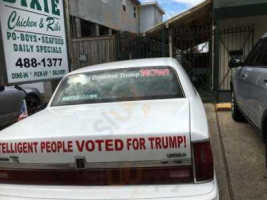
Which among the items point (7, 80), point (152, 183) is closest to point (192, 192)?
point (152, 183)

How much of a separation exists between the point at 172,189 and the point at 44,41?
3.84 m

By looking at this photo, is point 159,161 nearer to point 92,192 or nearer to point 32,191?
point 92,192

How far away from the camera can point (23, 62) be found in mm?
4684

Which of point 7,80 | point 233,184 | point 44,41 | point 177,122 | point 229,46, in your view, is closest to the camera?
point 177,122

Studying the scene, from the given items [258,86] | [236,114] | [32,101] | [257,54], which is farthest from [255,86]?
[32,101]

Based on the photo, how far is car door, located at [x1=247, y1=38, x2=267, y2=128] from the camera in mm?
3844

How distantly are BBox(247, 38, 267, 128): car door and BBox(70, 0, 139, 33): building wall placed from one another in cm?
1171

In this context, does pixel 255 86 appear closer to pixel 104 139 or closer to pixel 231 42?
pixel 104 139

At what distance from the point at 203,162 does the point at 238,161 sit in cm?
248

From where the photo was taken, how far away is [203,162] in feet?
7.26

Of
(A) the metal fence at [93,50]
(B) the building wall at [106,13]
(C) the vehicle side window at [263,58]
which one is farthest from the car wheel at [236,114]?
(B) the building wall at [106,13]

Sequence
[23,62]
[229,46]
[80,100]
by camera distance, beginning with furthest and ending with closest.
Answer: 1. [229,46]
2. [23,62]
3. [80,100]

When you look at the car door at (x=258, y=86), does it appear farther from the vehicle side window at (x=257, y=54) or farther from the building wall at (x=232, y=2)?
the building wall at (x=232, y=2)

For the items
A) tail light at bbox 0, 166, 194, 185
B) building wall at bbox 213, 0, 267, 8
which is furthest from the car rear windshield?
building wall at bbox 213, 0, 267, 8
